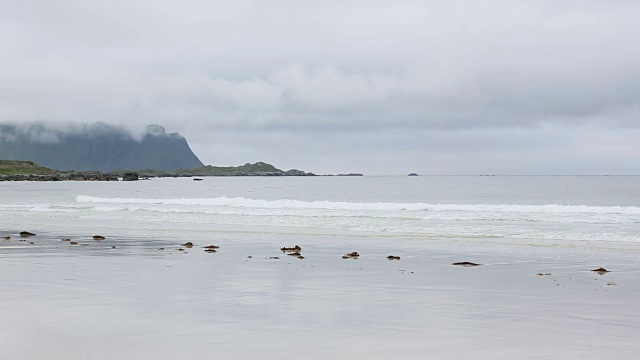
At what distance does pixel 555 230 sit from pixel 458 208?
547 inches

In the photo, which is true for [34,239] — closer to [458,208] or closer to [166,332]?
[166,332]

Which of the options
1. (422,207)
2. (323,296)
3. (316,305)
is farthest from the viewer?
(422,207)

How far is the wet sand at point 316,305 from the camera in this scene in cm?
809

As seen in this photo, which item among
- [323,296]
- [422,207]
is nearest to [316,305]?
[323,296]

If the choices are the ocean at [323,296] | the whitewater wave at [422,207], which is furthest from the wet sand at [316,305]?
the whitewater wave at [422,207]

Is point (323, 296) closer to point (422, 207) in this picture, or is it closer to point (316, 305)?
point (316, 305)

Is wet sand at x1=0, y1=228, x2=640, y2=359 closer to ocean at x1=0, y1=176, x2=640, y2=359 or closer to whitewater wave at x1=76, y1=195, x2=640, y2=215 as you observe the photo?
ocean at x1=0, y1=176, x2=640, y2=359

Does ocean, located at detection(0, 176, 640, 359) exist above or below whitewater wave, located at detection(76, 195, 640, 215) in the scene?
below

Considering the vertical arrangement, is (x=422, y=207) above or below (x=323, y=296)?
above

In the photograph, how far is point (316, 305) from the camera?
11.0 metres

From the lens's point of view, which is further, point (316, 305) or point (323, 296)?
point (323, 296)

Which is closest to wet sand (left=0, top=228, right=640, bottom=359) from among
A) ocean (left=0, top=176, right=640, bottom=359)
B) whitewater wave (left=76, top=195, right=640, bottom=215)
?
ocean (left=0, top=176, right=640, bottom=359)

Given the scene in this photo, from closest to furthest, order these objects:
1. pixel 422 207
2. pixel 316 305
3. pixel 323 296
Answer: pixel 316 305, pixel 323 296, pixel 422 207

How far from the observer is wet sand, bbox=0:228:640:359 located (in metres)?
8.09
